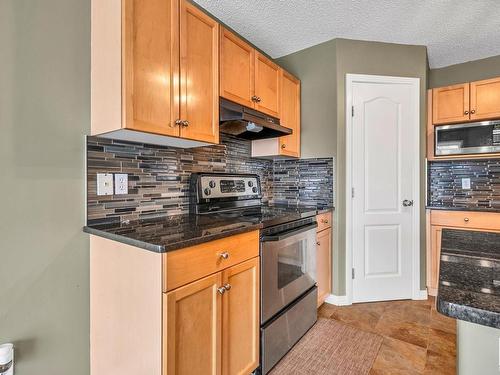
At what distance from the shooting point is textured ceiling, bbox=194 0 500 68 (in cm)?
203

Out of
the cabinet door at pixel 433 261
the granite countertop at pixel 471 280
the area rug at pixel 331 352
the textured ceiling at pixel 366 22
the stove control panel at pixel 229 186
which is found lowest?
the area rug at pixel 331 352

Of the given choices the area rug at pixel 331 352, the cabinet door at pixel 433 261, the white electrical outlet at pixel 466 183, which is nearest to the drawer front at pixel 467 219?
the cabinet door at pixel 433 261

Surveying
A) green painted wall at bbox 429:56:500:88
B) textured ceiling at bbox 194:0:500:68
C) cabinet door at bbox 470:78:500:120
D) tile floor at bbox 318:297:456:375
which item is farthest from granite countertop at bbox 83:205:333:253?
green painted wall at bbox 429:56:500:88

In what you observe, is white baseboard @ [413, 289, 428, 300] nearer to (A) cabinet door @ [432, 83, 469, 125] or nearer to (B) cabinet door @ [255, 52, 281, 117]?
(A) cabinet door @ [432, 83, 469, 125]

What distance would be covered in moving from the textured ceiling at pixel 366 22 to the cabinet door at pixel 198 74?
0.57m

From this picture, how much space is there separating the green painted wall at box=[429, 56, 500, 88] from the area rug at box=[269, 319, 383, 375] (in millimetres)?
2940

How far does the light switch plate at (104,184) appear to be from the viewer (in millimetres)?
1464

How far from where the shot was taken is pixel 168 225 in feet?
4.89

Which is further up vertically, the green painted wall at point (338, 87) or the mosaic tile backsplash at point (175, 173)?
the green painted wall at point (338, 87)

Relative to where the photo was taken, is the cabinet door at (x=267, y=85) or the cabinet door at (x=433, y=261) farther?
the cabinet door at (x=433, y=261)

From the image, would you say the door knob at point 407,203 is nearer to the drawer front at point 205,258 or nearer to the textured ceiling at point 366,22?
the textured ceiling at point 366,22

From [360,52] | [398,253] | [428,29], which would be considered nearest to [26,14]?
[360,52]

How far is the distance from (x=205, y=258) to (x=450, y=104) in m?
3.04

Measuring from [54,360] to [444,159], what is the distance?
139 inches
